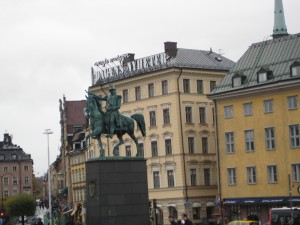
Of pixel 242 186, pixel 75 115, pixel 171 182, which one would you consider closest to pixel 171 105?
pixel 171 182

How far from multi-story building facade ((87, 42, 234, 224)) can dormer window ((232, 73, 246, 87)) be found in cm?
974

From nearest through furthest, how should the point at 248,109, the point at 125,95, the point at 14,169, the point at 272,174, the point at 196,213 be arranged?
the point at 272,174, the point at 248,109, the point at 196,213, the point at 125,95, the point at 14,169

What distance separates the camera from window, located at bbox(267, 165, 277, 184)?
7856 cm

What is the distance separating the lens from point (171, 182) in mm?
92188

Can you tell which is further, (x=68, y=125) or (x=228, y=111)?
(x=68, y=125)

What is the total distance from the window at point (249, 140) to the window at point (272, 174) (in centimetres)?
296

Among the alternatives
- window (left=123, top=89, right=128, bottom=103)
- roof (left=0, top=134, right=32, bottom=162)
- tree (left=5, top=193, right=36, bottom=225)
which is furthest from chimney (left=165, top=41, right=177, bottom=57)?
roof (left=0, top=134, right=32, bottom=162)

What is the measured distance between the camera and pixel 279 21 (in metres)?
95.8

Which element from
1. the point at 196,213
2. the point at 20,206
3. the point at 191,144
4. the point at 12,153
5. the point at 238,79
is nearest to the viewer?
the point at 238,79

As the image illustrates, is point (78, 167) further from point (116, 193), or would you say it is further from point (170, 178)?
point (116, 193)

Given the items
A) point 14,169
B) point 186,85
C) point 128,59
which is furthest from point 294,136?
point 14,169

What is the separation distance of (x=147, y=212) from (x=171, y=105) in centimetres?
3540

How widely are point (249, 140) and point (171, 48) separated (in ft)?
62.1

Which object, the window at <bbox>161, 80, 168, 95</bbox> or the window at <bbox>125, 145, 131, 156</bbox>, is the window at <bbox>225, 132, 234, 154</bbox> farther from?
the window at <bbox>125, 145, 131, 156</bbox>
